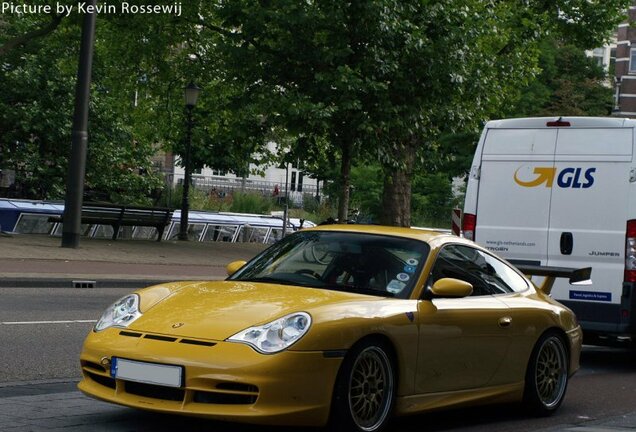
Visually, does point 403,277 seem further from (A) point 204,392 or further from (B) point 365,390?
(A) point 204,392

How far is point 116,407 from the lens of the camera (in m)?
8.09

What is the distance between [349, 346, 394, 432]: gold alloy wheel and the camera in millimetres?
7195

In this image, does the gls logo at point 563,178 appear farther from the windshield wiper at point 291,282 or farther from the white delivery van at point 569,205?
the windshield wiper at point 291,282

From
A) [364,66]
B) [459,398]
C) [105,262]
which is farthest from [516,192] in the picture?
[364,66]

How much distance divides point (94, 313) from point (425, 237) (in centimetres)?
733

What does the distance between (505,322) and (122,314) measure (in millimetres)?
2605

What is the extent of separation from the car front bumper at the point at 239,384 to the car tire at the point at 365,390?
0.28 ft

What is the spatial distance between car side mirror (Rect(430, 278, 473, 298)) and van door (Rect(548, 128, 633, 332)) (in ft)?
15.3

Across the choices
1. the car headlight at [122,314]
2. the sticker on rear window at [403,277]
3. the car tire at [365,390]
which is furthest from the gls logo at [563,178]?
the car headlight at [122,314]

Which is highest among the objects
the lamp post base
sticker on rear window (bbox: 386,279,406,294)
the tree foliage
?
the tree foliage

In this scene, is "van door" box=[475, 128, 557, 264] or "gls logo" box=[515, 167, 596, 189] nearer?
"gls logo" box=[515, 167, 596, 189]

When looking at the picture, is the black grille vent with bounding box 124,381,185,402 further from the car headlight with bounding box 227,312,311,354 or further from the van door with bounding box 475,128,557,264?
the van door with bounding box 475,128,557,264

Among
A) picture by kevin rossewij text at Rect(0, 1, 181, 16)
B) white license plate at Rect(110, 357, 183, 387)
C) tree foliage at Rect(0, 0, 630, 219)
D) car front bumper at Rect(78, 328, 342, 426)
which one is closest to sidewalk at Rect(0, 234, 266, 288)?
tree foliage at Rect(0, 0, 630, 219)

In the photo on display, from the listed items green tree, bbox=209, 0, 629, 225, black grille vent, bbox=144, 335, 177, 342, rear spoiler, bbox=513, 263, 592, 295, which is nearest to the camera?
black grille vent, bbox=144, 335, 177, 342
